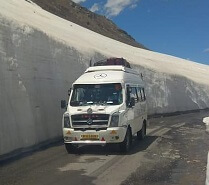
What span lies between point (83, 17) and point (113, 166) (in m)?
80.9

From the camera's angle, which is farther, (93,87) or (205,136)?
(205,136)

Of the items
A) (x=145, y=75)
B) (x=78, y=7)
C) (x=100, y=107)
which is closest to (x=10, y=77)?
(x=100, y=107)

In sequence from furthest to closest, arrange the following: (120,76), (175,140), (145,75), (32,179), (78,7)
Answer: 1. (78,7)
2. (145,75)
3. (175,140)
4. (120,76)
5. (32,179)

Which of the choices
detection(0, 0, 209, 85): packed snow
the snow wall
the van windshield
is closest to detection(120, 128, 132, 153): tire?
the van windshield

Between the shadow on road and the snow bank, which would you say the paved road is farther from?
the snow bank

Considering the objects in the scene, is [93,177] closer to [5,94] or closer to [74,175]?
[74,175]

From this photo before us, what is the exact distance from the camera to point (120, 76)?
16.0m

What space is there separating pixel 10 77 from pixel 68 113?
2.83 m

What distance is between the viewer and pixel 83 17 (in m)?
91.1

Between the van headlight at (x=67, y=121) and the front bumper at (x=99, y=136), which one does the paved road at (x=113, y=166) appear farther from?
the van headlight at (x=67, y=121)

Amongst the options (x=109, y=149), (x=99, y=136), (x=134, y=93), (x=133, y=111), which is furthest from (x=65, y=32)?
(x=99, y=136)

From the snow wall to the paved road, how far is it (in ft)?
3.48

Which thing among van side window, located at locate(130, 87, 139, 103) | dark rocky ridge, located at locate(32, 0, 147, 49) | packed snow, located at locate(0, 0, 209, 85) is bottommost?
van side window, located at locate(130, 87, 139, 103)

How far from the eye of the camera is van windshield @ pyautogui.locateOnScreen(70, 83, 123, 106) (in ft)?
49.8
